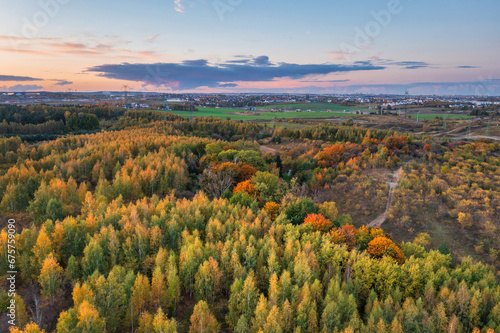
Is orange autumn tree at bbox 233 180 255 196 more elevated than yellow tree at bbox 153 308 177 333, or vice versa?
orange autumn tree at bbox 233 180 255 196

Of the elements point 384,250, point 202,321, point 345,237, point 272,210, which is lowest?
point 202,321

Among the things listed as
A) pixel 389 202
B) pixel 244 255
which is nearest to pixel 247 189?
pixel 244 255

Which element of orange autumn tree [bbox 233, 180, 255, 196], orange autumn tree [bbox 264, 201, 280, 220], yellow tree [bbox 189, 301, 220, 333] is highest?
orange autumn tree [bbox 233, 180, 255, 196]

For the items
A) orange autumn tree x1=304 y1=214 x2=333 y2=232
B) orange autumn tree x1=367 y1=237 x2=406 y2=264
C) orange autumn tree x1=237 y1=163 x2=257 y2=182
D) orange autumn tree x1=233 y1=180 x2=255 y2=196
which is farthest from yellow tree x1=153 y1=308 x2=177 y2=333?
orange autumn tree x1=237 y1=163 x2=257 y2=182

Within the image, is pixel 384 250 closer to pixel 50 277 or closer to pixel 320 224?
pixel 320 224

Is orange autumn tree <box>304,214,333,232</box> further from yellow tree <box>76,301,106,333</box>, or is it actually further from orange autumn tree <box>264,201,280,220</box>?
yellow tree <box>76,301,106,333</box>
